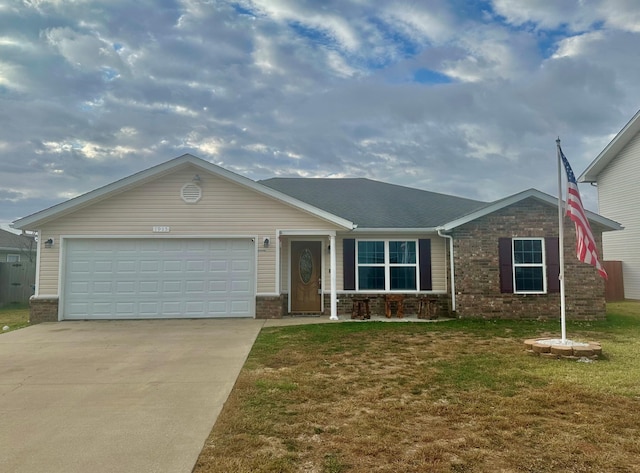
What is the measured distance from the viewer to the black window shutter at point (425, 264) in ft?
41.6

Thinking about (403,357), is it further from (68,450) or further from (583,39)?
(583,39)

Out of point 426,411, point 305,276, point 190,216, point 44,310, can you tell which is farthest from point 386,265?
point 44,310

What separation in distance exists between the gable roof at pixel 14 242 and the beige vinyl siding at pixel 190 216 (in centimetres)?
1252

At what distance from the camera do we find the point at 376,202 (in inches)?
591

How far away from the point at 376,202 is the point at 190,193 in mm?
6688

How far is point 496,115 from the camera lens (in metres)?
17.3

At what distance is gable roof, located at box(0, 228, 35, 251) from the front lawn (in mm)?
20229

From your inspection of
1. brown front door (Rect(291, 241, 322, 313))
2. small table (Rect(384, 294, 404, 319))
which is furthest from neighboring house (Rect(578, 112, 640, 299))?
brown front door (Rect(291, 241, 322, 313))

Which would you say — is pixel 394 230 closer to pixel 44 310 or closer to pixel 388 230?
pixel 388 230

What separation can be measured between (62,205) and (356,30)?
9676mm

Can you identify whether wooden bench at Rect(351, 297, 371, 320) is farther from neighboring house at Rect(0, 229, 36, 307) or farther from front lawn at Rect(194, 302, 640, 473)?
neighboring house at Rect(0, 229, 36, 307)

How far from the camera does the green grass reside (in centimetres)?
1143

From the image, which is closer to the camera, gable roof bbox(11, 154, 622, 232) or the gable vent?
gable roof bbox(11, 154, 622, 232)

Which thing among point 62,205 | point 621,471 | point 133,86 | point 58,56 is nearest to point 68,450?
point 621,471
